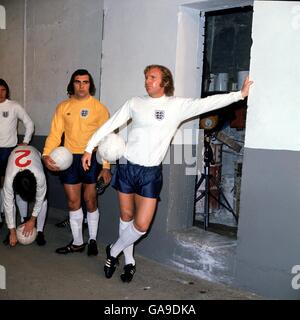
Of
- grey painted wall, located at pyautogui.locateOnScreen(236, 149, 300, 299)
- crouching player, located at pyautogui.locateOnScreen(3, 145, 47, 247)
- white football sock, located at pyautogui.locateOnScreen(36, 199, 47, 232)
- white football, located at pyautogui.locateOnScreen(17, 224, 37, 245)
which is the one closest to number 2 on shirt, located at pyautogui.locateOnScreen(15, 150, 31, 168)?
crouching player, located at pyautogui.locateOnScreen(3, 145, 47, 247)

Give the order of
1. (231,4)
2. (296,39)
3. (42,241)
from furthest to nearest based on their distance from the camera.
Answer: (42,241) → (231,4) → (296,39)

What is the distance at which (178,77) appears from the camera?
140 inches

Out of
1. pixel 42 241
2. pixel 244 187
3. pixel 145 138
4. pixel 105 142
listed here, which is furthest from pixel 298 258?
pixel 42 241

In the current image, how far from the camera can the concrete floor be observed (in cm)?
311

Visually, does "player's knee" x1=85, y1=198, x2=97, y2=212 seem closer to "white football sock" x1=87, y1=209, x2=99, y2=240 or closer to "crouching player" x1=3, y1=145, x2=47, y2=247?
"white football sock" x1=87, y1=209, x2=99, y2=240

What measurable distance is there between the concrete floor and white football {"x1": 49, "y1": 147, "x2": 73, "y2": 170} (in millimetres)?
909

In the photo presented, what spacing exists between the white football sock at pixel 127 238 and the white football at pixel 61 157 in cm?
82

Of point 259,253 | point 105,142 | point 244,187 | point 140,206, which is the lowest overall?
point 259,253

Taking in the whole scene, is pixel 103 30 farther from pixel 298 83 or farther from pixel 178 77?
pixel 298 83

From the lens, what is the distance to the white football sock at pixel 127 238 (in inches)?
127

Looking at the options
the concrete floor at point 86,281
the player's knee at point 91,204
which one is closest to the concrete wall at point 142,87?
the concrete floor at point 86,281

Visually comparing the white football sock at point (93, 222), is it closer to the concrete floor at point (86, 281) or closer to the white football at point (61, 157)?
the concrete floor at point (86, 281)

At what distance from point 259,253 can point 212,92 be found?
2122mm

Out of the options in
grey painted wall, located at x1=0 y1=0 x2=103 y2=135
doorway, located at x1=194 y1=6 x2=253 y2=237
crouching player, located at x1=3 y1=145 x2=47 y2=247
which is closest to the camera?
crouching player, located at x1=3 y1=145 x2=47 y2=247
